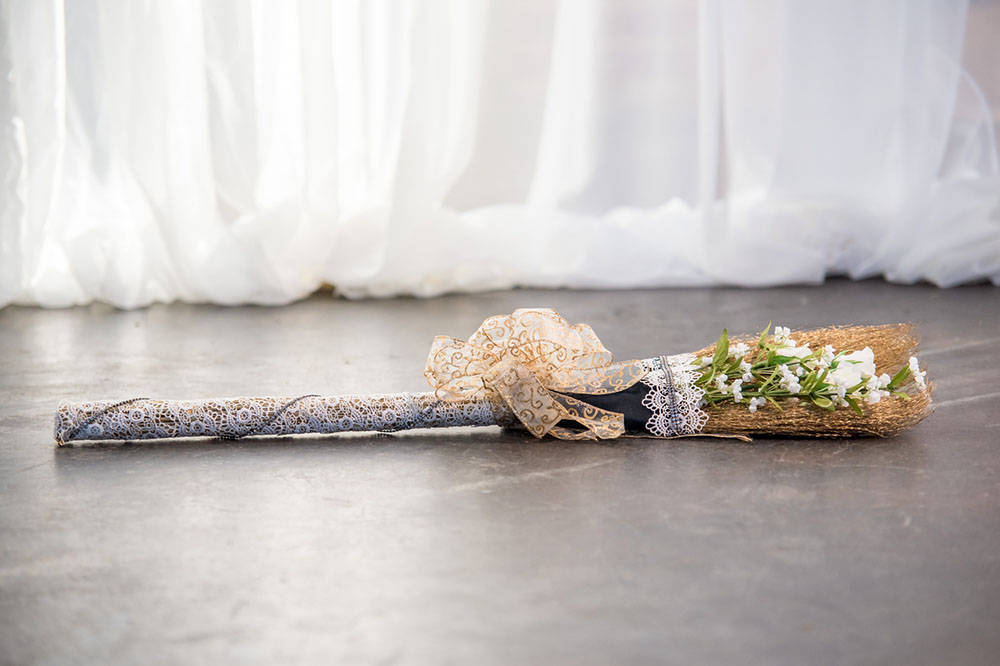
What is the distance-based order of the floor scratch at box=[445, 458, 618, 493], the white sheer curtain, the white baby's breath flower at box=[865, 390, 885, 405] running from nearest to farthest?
1. the floor scratch at box=[445, 458, 618, 493]
2. the white baby's breath flower at box=[865, 390, 885, 405]
3. the white sheer curtain

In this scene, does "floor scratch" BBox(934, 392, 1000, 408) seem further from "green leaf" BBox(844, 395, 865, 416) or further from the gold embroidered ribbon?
the gold embroidered ribbon

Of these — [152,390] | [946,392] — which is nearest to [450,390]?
[152,390]

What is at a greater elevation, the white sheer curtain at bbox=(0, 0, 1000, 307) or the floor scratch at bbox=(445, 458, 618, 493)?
the white sheer curtain at bbox=(0, 0, 1000, 307)

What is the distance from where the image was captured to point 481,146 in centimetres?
428

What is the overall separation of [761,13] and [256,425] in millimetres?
2954

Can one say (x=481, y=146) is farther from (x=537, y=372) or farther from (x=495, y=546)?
(x=495, y=546)

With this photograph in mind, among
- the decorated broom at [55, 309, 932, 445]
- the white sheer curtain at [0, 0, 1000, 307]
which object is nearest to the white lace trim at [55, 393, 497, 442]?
the decorated broom at [55, 309, 932, 445]

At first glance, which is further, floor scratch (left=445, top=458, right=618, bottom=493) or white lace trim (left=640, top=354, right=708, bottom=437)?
white lace trim (left=640, top=354, right=708, bottom=437)

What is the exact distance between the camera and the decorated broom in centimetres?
220

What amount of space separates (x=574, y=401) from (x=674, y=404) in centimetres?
22

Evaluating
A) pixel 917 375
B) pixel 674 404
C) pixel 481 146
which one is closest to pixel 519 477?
pixel 674 404

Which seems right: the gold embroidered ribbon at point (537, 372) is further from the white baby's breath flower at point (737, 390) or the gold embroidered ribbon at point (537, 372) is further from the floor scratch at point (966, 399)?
the floor scratch at point (966, 399)

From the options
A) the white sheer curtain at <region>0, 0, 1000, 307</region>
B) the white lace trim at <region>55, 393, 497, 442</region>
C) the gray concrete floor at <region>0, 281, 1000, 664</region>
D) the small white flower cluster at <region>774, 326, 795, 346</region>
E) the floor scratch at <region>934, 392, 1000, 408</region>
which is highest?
the white sheer curtain at <region>0, 0, 1000, 307</region>

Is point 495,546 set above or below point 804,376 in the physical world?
below
